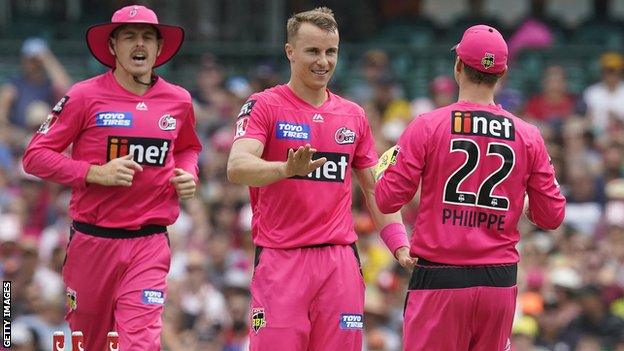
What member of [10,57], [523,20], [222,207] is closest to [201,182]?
[222,207]

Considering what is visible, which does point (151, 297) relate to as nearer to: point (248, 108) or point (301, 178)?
point (301, 178)

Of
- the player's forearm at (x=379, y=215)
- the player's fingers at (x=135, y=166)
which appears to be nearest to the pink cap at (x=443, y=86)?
the player's forearm at (x=379, y=215)

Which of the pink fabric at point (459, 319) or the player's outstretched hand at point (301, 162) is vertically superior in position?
the player's outstretched hand at point (301, 162)

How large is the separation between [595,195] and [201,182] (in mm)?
4214

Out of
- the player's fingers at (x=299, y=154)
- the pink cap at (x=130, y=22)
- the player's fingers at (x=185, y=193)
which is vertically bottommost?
the player's fingers at (x=185, y=193)

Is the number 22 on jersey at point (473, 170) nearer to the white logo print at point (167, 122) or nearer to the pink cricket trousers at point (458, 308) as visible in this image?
the pink cricket trousers at point (458, 308)

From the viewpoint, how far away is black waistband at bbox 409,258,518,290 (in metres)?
8.85

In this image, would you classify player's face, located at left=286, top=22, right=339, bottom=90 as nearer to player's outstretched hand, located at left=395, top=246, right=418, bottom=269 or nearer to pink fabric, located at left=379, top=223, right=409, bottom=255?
pink fabric, located at left=379, top=223, right=409, bottom=255

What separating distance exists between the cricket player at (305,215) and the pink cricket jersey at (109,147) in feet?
2.40

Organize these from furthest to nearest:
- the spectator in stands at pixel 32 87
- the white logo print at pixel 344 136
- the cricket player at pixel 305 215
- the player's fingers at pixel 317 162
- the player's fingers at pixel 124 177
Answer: the spectator in stands at pixel 32 87, the player's fingers at pixel 124 177, the white logo print at pixel 344 136, the cricket player at pixel 305 215, the player's fingers at pixel 317 162

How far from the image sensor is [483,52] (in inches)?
348

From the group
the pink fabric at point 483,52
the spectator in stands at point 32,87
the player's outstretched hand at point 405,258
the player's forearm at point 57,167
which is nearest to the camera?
the pink fabric at point 483,52

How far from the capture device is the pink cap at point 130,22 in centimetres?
980

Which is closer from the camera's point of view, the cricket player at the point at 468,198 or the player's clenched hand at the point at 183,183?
the cricket player at the point at 468,198
